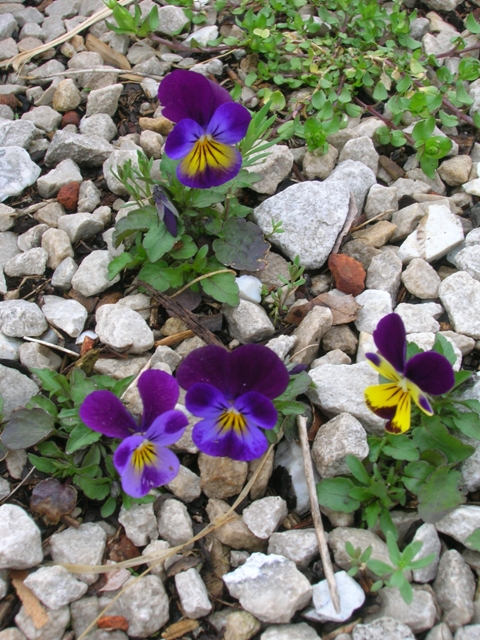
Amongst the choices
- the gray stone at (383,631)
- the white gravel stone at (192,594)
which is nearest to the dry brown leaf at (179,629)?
the white gravel stone at (192,594)

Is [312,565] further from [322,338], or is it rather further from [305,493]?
[322,338]

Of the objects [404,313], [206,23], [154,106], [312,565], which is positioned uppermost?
[206,23]

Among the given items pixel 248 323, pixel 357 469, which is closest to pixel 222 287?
pixel 248 323

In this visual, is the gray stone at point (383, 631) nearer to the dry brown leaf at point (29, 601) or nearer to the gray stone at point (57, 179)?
the dry brown leaf at point (29, 601)

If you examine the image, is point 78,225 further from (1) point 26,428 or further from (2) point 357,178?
(2) point 357,178

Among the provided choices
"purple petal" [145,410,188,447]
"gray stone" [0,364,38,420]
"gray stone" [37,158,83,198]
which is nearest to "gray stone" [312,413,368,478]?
"purple petal" [145,410,188,447]

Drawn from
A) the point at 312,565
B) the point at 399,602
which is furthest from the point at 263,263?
the point at 399,602

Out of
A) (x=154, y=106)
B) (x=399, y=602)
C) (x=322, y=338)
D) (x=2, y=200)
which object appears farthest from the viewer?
(x=154, y=106)
